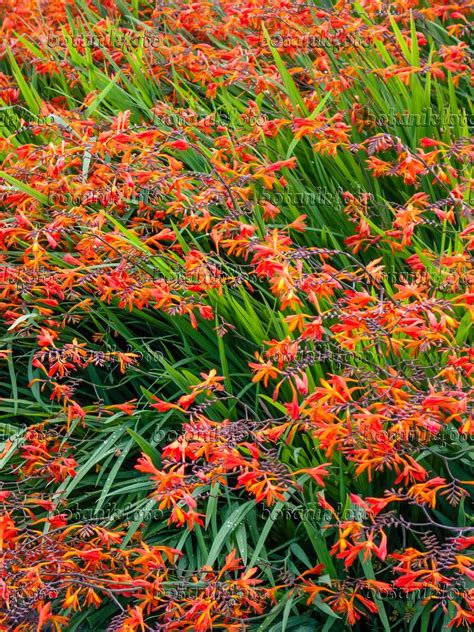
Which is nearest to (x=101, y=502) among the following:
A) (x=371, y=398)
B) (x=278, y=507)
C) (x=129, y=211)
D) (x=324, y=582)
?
(x=278, y=507)

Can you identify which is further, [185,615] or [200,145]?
[200,145]

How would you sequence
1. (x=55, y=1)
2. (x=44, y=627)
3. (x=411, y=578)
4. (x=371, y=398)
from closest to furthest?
1. (x=411, y=578)
2. (x=371, y=398)
3. (x=44, y=627)
4. (x=55, y=1)

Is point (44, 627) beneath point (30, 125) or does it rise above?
beneath

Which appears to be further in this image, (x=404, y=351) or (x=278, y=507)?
(x=404, y=351)

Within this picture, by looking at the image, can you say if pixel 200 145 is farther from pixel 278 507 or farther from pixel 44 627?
pixel 44 627

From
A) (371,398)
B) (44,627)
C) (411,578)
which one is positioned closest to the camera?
(411,578)

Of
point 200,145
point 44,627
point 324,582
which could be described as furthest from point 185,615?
point 200,145

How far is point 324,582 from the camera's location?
2674 millimetres

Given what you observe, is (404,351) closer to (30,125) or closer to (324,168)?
(324,168)

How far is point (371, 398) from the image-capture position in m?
2.62

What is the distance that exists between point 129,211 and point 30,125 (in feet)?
1.82

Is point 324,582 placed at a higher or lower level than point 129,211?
lower

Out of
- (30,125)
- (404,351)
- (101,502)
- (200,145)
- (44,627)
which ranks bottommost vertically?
(44,627)

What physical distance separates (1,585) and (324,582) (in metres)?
0.95
